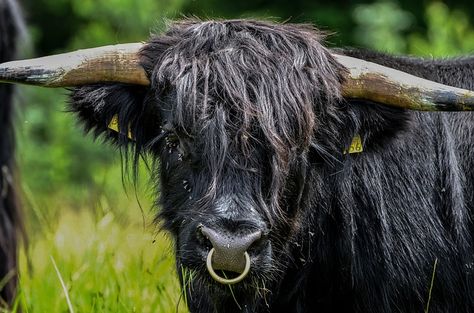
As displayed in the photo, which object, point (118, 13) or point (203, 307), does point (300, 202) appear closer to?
point (203, 307)

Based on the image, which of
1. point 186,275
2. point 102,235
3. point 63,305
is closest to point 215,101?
point 186,275

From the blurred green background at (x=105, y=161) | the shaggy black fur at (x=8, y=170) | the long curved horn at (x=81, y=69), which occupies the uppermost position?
the long curved horn at (x=81, y=69)

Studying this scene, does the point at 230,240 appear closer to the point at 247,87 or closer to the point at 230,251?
the point at 230,251

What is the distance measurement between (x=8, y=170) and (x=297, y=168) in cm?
284

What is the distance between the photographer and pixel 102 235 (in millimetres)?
7391

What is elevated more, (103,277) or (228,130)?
(228,130)

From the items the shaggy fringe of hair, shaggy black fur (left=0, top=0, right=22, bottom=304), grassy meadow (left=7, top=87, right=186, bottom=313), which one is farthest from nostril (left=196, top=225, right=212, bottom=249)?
shaggy black fur (left=0, top=0, right=22, bottom=304)

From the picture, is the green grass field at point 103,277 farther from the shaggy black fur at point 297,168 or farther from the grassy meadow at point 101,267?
the shaggy black fur at point 297,168

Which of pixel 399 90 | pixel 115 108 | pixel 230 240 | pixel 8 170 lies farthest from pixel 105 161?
pixel 230 240


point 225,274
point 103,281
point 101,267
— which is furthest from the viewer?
point 101,267

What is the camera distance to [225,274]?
4.78m

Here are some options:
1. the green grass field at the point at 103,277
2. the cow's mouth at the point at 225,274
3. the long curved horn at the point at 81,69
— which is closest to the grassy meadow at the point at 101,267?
the green grass field at the point at 103,277

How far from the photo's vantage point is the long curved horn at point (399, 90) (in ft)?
16.4

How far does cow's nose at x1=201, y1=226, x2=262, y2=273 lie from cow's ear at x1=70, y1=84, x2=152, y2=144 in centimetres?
100
